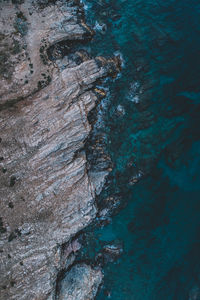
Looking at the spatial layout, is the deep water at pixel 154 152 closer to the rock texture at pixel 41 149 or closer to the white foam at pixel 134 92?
the white foam at pixel 134 92

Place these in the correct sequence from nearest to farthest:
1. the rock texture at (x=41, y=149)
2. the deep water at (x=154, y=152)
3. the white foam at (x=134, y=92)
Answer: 1. the rock texture at (x=41, y=149)
2. the deep water at (x=154, y=152)
3. the white foam at (x=134, y=92)

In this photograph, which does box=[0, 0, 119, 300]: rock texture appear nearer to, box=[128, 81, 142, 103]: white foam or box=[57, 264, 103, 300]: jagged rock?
box=[57, 264, 103, 300]: jagged rock

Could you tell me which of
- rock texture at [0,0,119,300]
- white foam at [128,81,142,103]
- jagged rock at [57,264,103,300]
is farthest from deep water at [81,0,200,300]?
rock texture at [0,0,119,300]

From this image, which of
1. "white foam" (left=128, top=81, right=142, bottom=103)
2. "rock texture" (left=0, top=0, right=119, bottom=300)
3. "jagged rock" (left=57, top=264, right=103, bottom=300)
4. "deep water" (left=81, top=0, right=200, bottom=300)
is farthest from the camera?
"white foam" (left=128, top=81, right=142, bottom=103)

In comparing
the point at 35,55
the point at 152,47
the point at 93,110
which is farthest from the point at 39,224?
the point at 152,47

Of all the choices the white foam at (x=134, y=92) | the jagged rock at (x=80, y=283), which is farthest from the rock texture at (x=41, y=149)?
the white foam at (x=134, y=92)

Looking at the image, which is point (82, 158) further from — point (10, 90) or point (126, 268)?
Result: point (126, 268)

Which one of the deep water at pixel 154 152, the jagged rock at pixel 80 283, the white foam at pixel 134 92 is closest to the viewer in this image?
the jagged rock at pixel 80 283

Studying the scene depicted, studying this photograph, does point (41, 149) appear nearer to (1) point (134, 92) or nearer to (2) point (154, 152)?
(2) point (154, 152)
